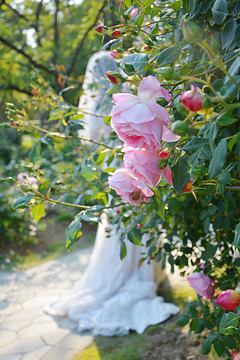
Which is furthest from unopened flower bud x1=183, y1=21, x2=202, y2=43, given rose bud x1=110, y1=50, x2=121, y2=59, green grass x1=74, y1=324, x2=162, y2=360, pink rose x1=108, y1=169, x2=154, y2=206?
green grass x1=74, y1=324, x2=162, y2=360

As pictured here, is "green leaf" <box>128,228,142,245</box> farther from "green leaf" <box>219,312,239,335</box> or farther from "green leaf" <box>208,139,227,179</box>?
"green leaf" <box>208,139,227,179</box>

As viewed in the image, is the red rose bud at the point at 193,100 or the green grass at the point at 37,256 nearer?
the red rose bud at the point at 193,100

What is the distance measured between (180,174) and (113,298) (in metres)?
2.21

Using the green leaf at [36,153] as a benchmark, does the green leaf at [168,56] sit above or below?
above

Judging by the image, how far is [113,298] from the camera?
8.53ft

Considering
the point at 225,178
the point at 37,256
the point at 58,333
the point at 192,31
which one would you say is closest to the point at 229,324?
the point at 225,178

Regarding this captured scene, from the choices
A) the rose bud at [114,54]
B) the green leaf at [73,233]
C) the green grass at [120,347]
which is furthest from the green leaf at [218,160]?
the green grass at [120,347]

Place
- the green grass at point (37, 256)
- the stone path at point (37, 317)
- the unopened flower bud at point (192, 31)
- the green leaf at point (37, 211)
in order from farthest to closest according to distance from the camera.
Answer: the green grass at point (37, 256) → the stone path at point (37, 317) → the green leaf at point (37, 211) → the unopened flower bud at point (192, 31)

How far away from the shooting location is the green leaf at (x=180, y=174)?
558 mm

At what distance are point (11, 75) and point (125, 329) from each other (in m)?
7.25

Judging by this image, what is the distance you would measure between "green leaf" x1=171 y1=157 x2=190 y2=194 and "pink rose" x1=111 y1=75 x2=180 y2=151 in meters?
0.07

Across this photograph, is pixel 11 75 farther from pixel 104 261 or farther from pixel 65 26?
pixel 104 261

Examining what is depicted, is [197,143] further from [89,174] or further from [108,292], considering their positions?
[108,292]

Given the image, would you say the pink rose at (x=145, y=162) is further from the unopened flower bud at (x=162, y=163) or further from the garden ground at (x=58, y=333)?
the garden ground at (x=58, y=333)
